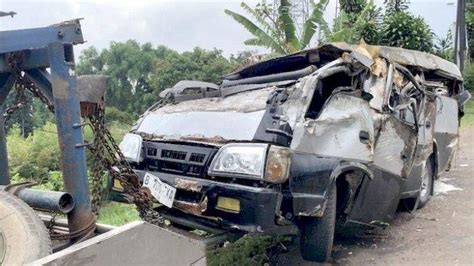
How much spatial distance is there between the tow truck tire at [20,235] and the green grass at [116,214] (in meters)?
4.23

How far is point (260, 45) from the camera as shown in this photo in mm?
15352

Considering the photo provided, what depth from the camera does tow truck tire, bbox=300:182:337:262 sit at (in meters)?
4.31

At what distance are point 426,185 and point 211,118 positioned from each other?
3.81 metres

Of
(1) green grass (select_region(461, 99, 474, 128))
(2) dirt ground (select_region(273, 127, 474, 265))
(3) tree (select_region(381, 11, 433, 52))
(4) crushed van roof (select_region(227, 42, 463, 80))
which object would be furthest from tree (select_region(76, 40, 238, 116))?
(2) dirt ground (select_region(273, 127, 474, 265))

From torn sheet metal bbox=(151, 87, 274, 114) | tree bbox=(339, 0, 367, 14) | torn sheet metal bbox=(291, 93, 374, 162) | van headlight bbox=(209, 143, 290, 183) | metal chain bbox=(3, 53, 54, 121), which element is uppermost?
tree bbox=(339, 0, 367, 14)

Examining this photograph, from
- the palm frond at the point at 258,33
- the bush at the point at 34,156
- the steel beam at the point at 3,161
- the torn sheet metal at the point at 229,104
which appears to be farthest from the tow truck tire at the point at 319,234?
the palm frond at the point at 258,33

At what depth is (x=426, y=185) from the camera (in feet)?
23.1

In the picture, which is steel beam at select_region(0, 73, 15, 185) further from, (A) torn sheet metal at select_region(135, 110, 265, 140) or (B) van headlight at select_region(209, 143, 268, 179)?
(A) torn sheet metal at select_region(135, 110, 265, 140)

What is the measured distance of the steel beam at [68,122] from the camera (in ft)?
8.71

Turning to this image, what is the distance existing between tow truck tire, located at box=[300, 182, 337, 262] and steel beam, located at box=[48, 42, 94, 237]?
2198mm

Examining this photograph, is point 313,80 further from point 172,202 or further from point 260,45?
point 260,45

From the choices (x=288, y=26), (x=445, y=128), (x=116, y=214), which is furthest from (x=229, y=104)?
(x=288, y=26)

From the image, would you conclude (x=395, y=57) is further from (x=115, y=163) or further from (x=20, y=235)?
(x=20, y=235)

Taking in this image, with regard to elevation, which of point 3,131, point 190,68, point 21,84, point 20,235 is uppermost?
point 190,68
